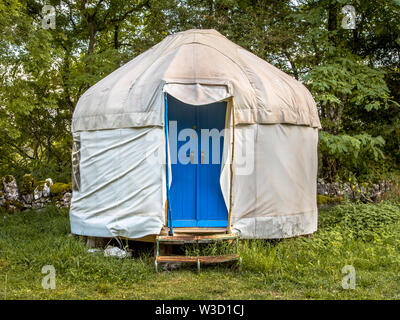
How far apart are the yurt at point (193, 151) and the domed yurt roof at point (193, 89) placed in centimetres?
1

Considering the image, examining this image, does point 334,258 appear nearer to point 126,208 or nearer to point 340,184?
point 126,208

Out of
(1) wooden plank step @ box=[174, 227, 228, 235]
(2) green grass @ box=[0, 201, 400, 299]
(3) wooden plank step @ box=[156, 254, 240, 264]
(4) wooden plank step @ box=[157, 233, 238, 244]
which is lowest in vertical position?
(2) green grass @ box=[0, 201, 400, 299]

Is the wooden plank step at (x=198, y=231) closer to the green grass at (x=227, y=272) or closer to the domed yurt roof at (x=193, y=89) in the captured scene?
the green grass at (x=227, y=272)

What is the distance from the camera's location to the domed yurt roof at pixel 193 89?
4.80m

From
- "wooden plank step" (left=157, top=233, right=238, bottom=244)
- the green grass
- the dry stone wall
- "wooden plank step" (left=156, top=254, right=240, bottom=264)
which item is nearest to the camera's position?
the green grass

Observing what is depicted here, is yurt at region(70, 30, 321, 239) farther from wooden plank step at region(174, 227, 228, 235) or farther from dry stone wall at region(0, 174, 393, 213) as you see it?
dry stone wall at region(0, 174, 393, 213)

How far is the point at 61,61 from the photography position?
11.5 meters

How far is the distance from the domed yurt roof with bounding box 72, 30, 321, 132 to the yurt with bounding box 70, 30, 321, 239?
1cm

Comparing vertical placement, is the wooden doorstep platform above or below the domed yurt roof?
below

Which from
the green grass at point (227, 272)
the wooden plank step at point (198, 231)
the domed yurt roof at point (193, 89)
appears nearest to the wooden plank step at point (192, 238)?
the wooden plank step at point (198, 231)

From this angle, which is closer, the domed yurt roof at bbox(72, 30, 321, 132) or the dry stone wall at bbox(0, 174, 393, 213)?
Result: the domed yurt roof at bbox(72, 30, 321, 132)

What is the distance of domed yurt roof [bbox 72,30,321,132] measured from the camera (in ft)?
15.7

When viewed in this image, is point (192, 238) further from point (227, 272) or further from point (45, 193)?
point (45, 193)

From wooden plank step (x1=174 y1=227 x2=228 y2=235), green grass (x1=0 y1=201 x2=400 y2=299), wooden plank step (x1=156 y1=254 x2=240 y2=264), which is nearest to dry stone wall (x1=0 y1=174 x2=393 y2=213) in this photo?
green grass (x1=0 y1=201 x2=400 y2=299)
